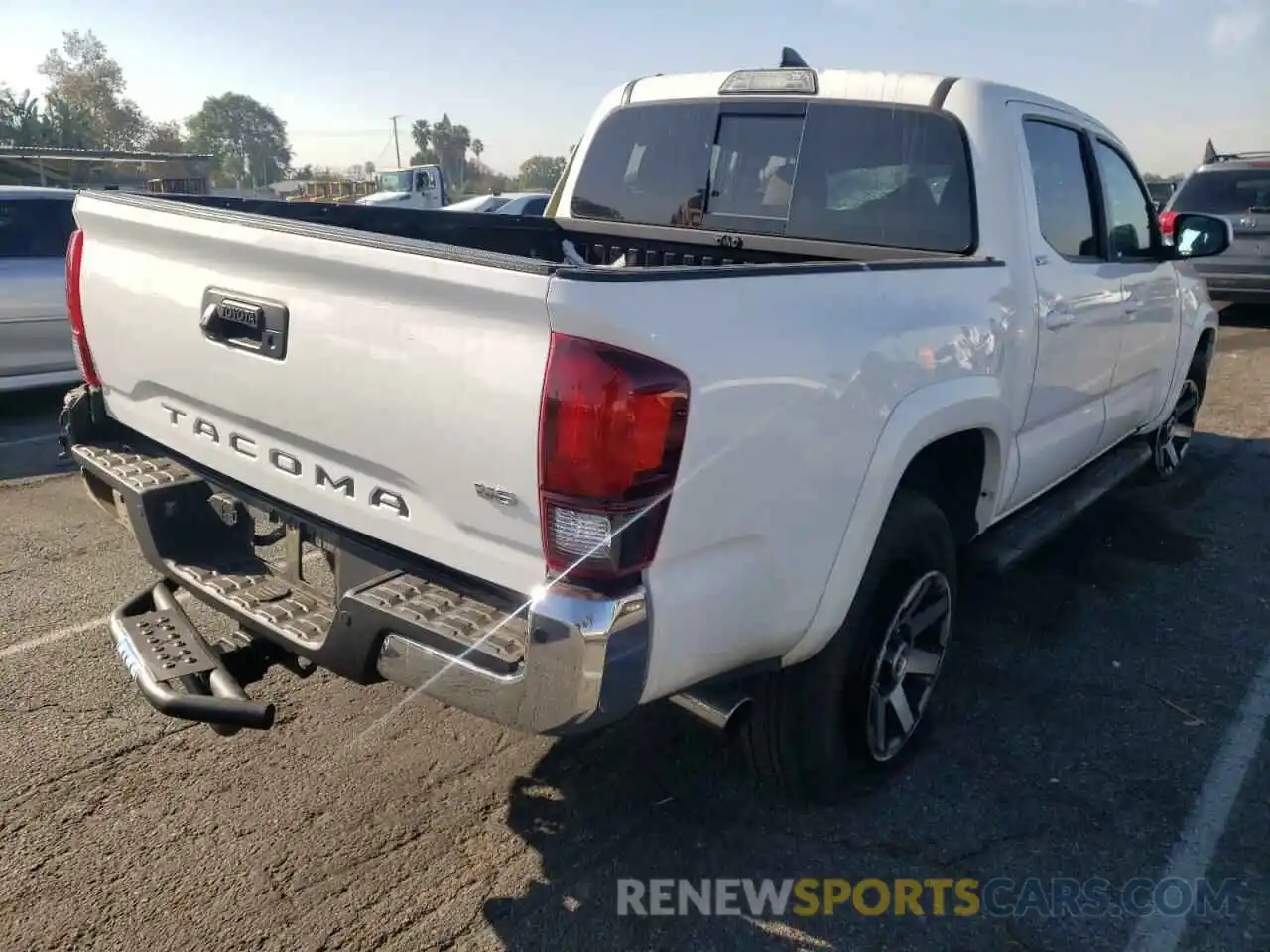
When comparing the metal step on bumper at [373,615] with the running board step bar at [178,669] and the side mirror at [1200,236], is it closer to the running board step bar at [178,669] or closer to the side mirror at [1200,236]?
the running board step bar at [178,669]

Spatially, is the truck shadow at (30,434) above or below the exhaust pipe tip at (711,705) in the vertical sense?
below

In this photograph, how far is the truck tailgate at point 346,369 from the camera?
1.97 metres

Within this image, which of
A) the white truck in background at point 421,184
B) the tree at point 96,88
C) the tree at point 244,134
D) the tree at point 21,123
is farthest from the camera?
the tree at point 244,134

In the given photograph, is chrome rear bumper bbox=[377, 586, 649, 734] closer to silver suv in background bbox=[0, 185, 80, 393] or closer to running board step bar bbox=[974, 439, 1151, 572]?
running board step bar bbox=[974, 439, 1151, 572]

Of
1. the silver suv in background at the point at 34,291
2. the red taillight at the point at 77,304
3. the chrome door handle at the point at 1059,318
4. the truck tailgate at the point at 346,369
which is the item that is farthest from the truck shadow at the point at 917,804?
the silver suv in background at the point at 34,291

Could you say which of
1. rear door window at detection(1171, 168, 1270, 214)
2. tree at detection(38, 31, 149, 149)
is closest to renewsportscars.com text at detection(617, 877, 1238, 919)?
rear door window at detection(1171, 168, 1270, 214)

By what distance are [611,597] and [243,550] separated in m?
1.36

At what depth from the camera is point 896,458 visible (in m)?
2.52

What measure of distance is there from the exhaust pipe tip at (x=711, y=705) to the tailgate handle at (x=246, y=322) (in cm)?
126

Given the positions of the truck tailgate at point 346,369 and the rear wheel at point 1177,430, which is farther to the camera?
the rear wheel at point 1177,430

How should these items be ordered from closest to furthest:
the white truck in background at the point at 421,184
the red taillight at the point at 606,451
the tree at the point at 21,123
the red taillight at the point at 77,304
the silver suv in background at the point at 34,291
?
the red taillight at the point at 606,451
the red taillight at the point at 77,304
the silver suv in background at the point at 34,291
the white truck in background at the point at 421,184
the tree at the point at 21,123

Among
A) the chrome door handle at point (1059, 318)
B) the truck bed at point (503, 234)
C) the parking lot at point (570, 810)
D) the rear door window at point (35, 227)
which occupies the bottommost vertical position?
the parking lot at point (570, 810)

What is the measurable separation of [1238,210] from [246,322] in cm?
1204

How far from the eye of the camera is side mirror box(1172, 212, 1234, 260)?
4.70 metres
